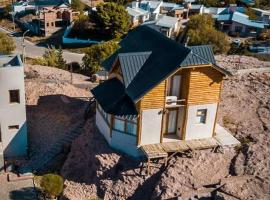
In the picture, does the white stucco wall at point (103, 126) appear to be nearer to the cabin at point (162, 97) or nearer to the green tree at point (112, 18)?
the cabin at point (162, 97)

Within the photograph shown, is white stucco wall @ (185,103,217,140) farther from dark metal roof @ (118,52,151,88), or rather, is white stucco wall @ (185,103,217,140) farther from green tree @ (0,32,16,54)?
green tree @ (0,32,16,54)

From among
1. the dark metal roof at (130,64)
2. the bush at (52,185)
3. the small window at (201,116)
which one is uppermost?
the dark metal roof at (130,64)

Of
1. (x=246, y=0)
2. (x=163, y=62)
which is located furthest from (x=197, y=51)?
(x=246, y=0)

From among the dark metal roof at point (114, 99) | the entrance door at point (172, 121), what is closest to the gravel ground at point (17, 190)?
the dark metal roof at point (114, 99)

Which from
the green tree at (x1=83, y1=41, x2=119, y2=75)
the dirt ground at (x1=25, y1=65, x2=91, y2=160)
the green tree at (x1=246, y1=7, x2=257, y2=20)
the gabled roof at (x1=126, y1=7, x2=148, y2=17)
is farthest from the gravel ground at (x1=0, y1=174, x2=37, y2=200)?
the green tree at (x1=246, y1=7, x2=257, y2=20)

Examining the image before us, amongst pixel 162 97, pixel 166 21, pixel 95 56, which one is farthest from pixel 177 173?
pixel 166 21

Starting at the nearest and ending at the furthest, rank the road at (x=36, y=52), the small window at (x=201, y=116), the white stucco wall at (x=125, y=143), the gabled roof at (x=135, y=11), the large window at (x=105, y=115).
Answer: the white stucco wall at (x=125, y=143)
the small window at (x=201, y=116)
the large window at (x=105, y=115)
the road at (x=36, y=52)
the gabled roof at (x=135, y=11)

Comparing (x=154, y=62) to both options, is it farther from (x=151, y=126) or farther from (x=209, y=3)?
(x=209, y=3)
